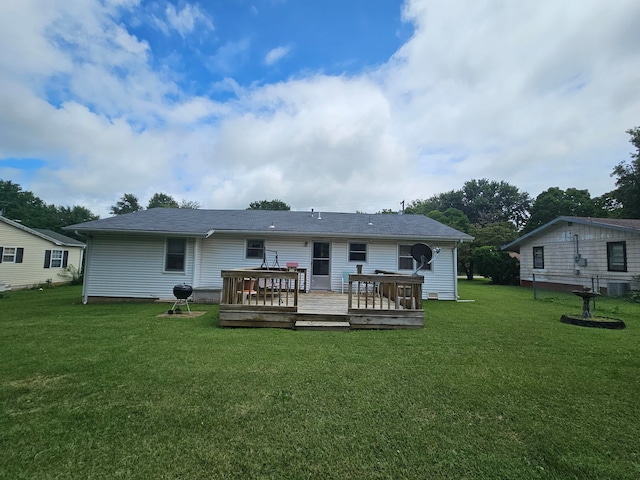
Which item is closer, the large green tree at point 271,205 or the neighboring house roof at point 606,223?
the neighboring house roof at point 606,223

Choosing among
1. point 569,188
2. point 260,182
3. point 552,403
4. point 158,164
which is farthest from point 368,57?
point 569,188

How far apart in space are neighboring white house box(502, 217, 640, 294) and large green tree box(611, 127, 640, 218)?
1448 centimetres

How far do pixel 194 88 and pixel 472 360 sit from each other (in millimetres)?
13714

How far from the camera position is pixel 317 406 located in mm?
3000

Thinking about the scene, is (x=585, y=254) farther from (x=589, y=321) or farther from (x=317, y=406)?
(x=317, y=406)

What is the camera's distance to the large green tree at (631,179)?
77.6ft

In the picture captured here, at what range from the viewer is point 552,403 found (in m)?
3.09

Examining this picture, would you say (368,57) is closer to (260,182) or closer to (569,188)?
(260,182)

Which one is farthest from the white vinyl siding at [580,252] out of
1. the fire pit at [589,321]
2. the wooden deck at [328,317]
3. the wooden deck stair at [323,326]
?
the wooden deck stair at [323,326]

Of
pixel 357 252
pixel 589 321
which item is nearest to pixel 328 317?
pixel 357 252

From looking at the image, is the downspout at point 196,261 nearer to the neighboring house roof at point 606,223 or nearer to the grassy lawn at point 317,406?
the grassy lawn at point 317,406

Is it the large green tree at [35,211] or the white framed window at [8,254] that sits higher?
the large green tree at [35,211]

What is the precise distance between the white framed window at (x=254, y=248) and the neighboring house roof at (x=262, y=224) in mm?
554

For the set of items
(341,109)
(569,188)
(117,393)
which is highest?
(569,188)
